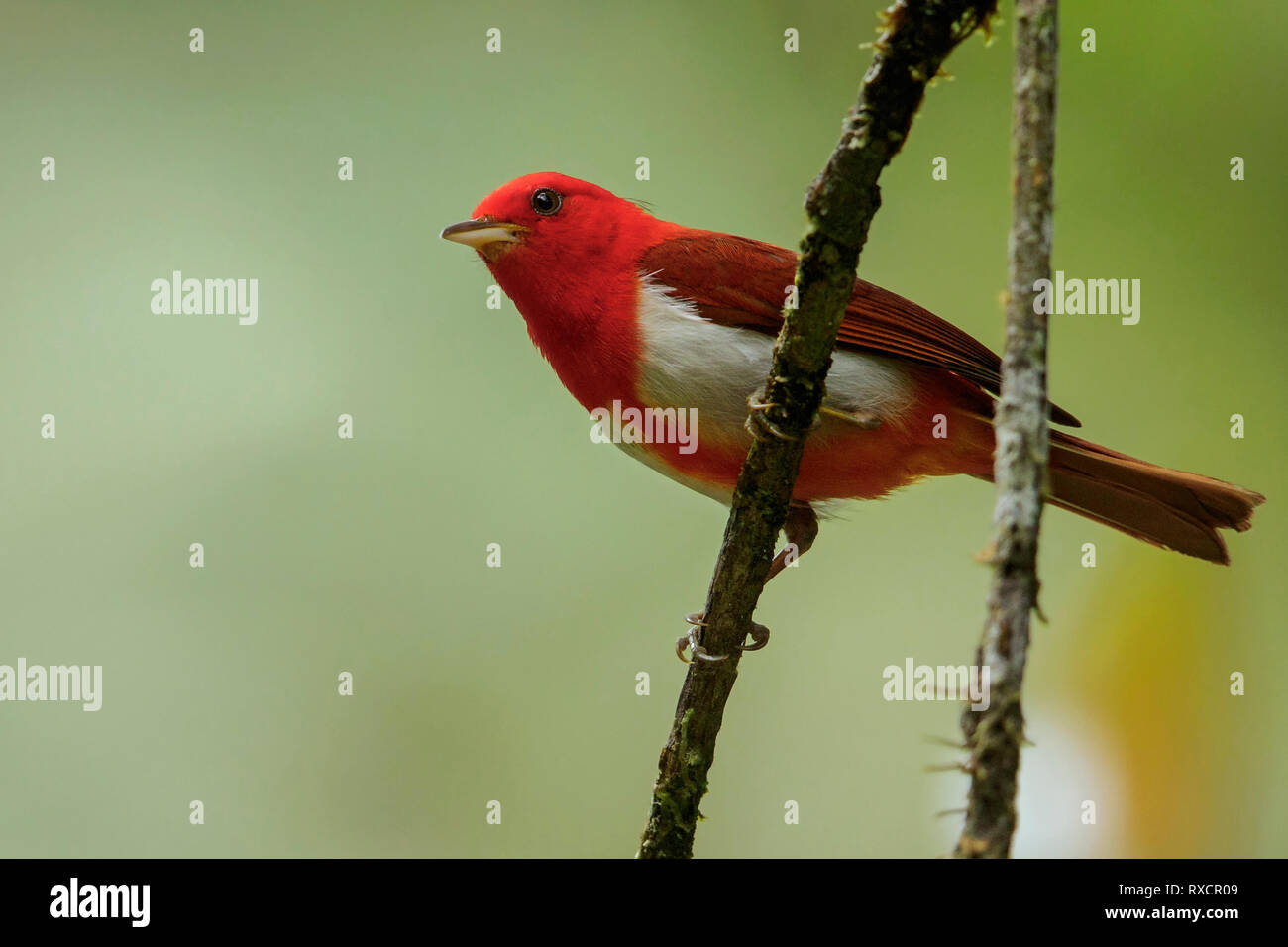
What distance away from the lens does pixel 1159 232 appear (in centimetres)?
645

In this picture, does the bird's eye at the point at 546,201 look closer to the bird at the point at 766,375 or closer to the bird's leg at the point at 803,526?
the bird at the point at 766,375

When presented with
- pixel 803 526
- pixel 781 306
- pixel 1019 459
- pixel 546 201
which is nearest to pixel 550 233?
pixel 546 201

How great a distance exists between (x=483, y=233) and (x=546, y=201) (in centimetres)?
28

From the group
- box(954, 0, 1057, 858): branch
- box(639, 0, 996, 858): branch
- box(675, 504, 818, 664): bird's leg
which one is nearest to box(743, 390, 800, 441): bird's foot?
box(639, 0, 996, 858): branch

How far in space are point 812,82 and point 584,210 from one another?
A: 11.9 ft

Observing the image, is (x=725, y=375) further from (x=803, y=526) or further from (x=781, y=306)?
(x=803, y=526)

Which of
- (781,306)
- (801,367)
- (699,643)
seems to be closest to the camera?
(801,367)

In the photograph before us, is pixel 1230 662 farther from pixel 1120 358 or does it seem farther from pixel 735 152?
pixel 735 152

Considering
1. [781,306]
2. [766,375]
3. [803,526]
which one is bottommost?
[803,526]

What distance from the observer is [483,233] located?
14.8ft

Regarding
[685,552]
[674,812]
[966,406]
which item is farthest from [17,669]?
[966,406]

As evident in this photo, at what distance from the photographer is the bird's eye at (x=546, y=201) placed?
181 inches

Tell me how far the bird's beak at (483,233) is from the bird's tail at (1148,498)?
207cm

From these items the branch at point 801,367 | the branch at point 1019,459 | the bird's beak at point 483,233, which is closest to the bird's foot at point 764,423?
the branch at point 801,367
